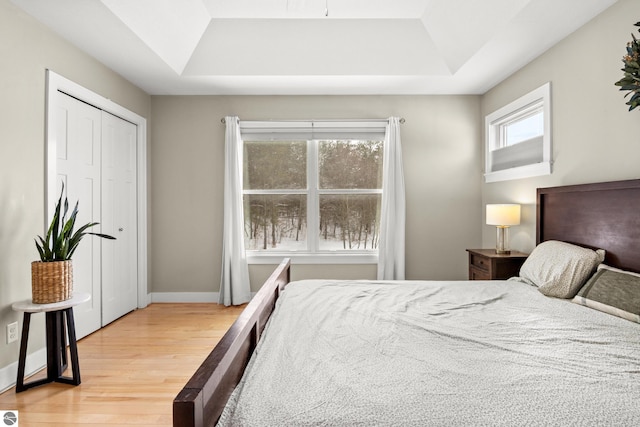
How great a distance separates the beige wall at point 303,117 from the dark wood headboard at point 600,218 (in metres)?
1.32

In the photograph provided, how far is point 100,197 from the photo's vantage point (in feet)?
10.8

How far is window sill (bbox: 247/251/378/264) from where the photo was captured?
417 cm

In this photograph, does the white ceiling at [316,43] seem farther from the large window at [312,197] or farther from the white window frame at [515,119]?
the large window at [312,197]

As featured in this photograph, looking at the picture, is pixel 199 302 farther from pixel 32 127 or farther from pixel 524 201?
pixel 524 201

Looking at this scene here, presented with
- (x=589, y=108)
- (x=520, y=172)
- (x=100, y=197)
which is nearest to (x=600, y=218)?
(x=589, y=108)

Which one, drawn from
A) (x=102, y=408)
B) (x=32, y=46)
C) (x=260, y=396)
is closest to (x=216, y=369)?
(x=260, y=396)

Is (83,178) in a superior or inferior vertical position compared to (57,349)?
superior

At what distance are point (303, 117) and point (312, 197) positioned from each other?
95 centimetres

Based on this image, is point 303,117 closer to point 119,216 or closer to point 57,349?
point 119,216

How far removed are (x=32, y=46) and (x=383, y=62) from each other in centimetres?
288

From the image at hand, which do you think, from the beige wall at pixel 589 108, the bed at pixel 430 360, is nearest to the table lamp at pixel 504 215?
the beige wall at pixel 589 108

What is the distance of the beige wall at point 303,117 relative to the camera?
163 inches

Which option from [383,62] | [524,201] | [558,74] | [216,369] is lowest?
[216,369]

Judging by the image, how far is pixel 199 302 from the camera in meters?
4.16
